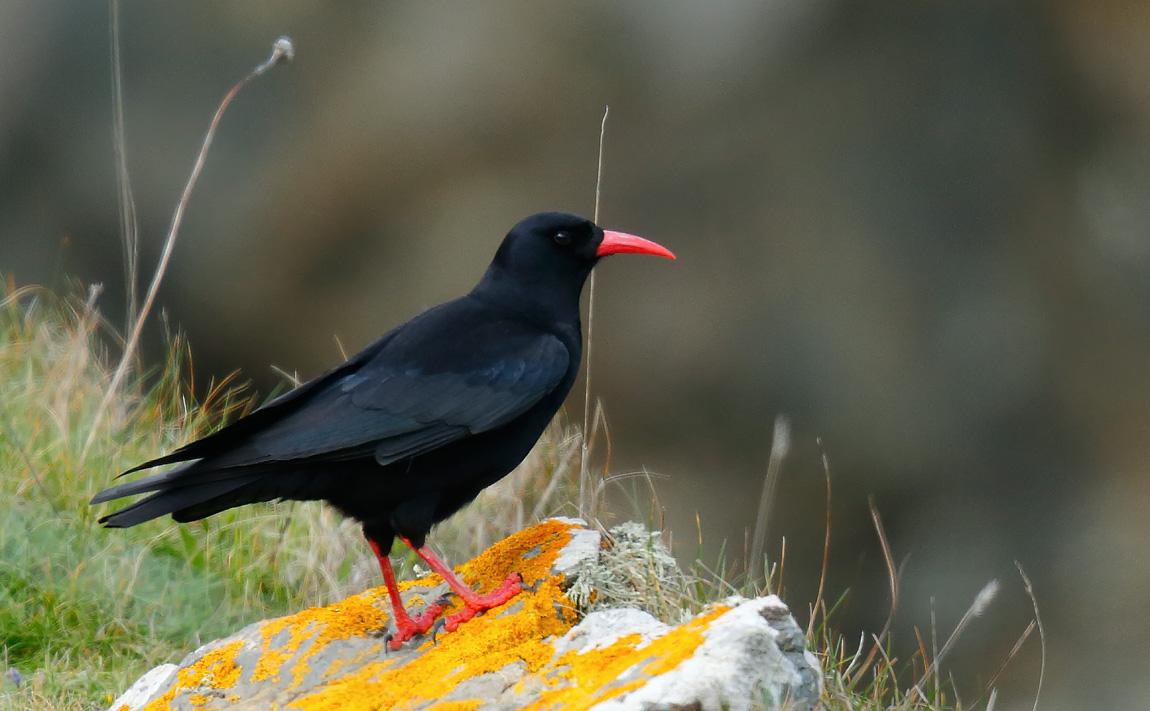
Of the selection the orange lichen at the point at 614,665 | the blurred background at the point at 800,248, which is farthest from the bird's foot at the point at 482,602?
the blurred background at the point at 800,248

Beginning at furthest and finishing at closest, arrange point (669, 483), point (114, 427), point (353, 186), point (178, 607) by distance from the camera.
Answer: point (353, 186)
point (669, 483)
point (114, 427)
point (178, 607)

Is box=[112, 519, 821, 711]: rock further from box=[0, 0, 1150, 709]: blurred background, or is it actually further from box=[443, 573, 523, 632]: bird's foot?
box=[0, 0, 1150, 709]: blurred background

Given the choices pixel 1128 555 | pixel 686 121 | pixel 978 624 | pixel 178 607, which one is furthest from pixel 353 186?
pixel 1128 555

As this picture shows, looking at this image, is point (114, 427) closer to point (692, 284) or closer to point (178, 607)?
point (178, 607)

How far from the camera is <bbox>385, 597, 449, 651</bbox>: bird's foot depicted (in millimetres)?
3502

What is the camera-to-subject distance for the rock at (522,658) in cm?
274

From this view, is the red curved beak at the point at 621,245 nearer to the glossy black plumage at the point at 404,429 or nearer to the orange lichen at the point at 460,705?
the glossy black plumage at the point at 404,429

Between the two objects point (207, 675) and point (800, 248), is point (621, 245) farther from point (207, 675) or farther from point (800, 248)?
point (800, 248)

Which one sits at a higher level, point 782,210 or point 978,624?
point 782,210

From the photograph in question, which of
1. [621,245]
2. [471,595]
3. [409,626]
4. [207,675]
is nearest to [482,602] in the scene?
[471,595]

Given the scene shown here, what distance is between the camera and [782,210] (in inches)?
288

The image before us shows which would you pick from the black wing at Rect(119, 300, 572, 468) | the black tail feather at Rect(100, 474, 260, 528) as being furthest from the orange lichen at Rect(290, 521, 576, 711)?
the black tail feather at Rect(100, 474, 260, 528)

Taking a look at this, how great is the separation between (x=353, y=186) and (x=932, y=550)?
151 inches

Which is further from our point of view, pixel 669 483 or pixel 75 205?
pixel 75 205
